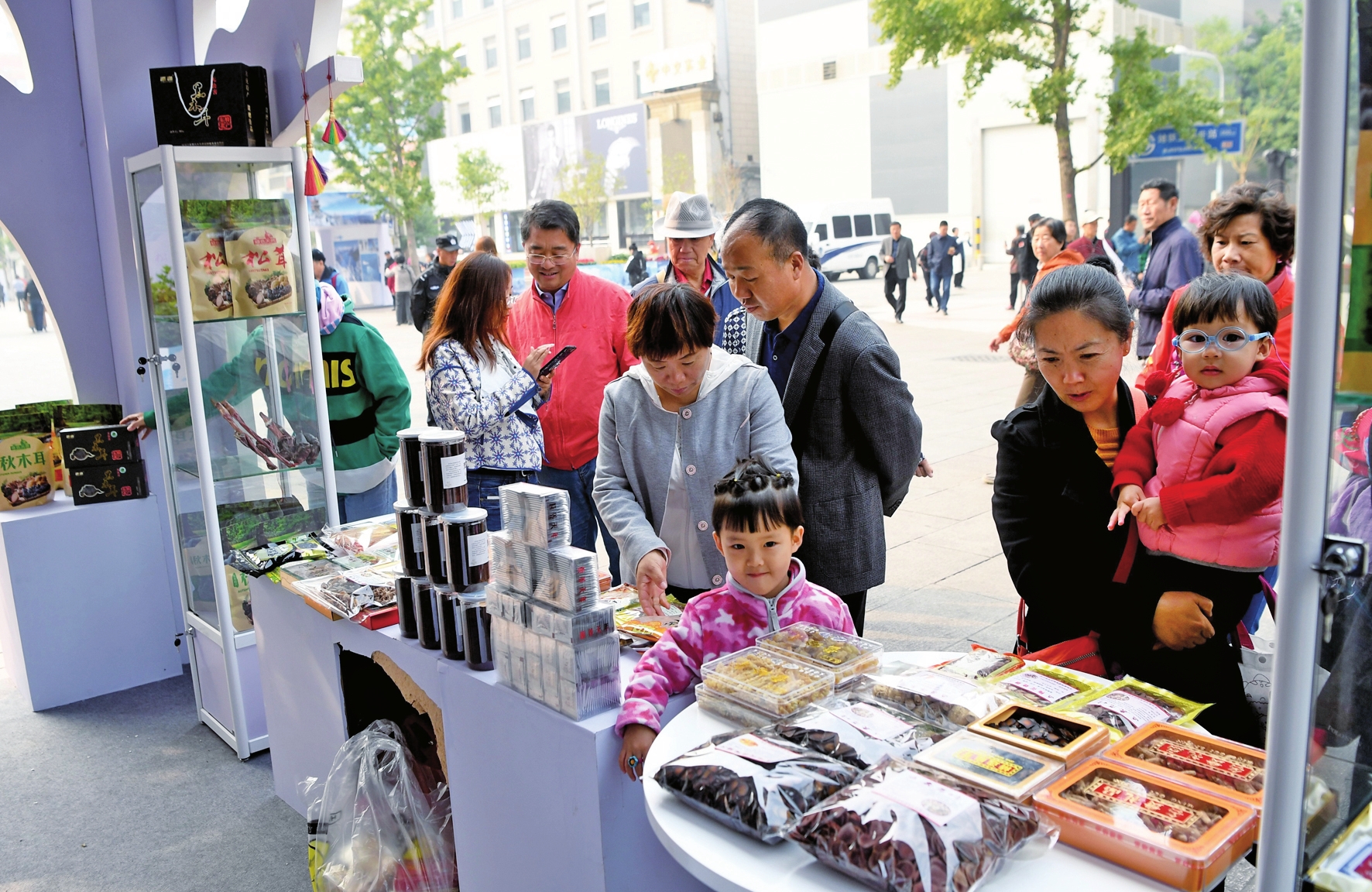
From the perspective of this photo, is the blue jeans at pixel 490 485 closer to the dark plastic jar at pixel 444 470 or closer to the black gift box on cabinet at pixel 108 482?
the dark plastic jar at pixel 444 470

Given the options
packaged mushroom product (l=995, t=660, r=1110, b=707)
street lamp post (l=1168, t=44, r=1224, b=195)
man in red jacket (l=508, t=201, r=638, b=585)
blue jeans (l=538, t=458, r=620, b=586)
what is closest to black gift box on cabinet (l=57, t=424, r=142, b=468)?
man in red jacket (l=508, t=201, r=638, b=585)

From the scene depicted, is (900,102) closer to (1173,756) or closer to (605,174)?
(605,174)

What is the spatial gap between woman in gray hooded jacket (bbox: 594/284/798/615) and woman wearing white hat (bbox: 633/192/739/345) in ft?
4.38

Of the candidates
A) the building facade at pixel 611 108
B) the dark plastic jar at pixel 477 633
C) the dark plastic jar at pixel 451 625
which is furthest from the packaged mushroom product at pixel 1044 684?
the building facade at pixel 611 108

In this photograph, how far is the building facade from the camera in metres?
33.9

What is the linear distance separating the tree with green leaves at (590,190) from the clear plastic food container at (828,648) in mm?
30592

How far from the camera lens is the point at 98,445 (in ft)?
13.7

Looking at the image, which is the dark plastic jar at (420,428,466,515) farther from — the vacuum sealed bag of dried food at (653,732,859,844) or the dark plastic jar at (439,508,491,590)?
the vacuum sealed bag of dried food at (653,732,859,844)

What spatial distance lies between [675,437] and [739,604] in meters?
0.58

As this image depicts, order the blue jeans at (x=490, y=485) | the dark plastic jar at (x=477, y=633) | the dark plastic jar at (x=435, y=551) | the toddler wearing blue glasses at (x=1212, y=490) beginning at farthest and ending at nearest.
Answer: the blue jeans at (x=490, y=485) → the dark plastic jar at (x=435, y=551) → the dark plastic jar at (x=477, y=633) → the toddler wearing blue glasses at (x=1212, y=490)

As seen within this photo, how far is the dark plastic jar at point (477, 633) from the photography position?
2.19m

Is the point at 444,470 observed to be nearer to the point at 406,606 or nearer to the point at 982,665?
the point at 406,606

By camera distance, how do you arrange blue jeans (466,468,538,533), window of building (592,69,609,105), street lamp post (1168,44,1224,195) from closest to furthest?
blue jeans (466,468,538,533) < street lamp post (1168,44,1224,195) < window of building (592,69,609,105)

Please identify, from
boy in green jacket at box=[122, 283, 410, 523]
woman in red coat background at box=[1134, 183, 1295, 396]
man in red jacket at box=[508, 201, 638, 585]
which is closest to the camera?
woman in red coat background at box=[1134, 183, 1295, 396]
